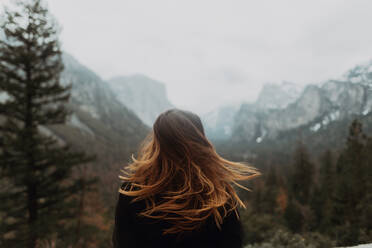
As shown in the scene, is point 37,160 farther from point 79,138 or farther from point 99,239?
point 79,138

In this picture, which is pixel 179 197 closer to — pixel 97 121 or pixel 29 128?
pixel 29 128

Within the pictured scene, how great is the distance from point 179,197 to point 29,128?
796 cm

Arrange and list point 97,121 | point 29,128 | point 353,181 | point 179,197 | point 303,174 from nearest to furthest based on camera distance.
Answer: point 179,197, point 29,128, point 353,181, point 303,174, point 97,121

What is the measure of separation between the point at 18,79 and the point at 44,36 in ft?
6.26

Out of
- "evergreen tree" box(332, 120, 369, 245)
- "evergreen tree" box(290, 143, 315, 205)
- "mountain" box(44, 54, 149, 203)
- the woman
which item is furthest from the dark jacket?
"mountain" box(44, 54, 149, 203)

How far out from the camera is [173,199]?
160 cm

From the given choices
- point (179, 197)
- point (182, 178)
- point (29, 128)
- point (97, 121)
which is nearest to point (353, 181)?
point (182, 178)

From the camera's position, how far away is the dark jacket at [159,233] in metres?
1.60

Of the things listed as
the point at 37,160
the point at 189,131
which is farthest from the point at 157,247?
the point at 37,160

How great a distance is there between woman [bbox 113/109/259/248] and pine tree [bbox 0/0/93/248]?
24.6 feet

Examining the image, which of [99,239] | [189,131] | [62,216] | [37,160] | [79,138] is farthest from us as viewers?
[79,138]

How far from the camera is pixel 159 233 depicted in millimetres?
1606

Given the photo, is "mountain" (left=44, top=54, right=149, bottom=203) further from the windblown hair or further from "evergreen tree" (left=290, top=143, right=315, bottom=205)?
the windblown hair

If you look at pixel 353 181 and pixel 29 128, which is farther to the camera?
pixel 353 181
